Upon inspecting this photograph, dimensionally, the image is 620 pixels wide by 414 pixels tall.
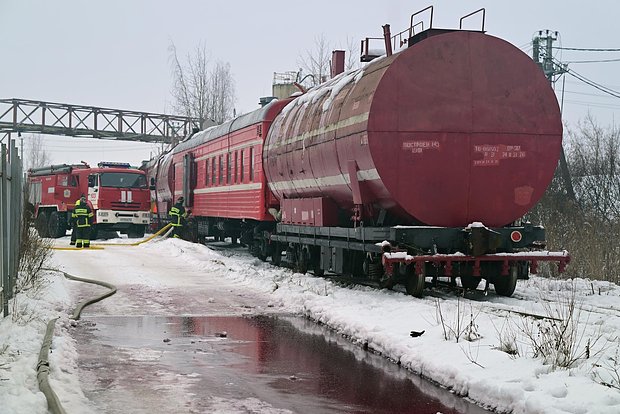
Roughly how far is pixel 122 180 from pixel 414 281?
22.5 metres

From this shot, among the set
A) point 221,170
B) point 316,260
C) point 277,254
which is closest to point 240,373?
point 316,260

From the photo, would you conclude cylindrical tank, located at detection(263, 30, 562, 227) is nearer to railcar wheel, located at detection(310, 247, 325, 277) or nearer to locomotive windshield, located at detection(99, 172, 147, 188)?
railcar wheel, located at detection(310, 247, 325, 277)

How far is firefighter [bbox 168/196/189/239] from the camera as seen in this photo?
95.5ft

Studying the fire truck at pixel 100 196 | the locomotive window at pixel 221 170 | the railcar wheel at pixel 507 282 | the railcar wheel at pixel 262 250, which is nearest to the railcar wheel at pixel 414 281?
the railcar wheel at pixel 507 282

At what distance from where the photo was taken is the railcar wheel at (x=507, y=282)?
12982 millimetres

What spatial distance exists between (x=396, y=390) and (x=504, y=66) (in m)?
7.02

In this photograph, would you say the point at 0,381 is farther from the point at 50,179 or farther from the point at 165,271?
the point at 50,179

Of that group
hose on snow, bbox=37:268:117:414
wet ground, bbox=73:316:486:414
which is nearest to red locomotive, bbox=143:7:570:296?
wet ground, bbox=73:316:486:414

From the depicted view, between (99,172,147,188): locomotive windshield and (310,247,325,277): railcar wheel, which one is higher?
(99,172,147,188): locomotive windshield

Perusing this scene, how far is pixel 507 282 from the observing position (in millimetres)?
13180

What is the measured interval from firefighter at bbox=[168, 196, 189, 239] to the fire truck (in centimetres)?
403

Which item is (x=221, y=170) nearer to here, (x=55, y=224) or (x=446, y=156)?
(x=446, y=156)

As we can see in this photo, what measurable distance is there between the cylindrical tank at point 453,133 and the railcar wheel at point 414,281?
2.66ft

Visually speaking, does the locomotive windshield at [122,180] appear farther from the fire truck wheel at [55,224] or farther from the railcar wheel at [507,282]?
the railcar wheel at [507,282]
